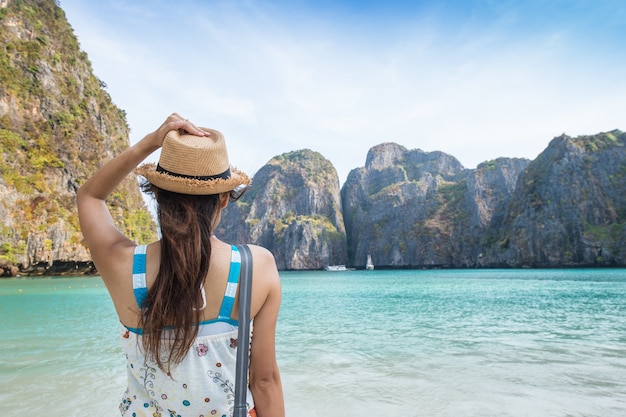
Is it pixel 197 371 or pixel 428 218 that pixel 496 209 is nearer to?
pixel 428 218

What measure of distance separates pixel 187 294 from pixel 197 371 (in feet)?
0.87

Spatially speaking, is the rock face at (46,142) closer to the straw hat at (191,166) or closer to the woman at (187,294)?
the woman at (187,294)

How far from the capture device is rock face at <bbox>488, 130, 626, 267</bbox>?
7706cm

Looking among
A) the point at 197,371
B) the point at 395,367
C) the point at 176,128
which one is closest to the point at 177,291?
the point at 197,371

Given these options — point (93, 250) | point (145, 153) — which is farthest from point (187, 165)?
point (93, 250)

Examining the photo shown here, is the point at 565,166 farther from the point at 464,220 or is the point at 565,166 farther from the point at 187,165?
the point at 187,165

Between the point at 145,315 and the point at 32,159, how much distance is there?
4179 centimetres

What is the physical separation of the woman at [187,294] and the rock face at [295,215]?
410 feet

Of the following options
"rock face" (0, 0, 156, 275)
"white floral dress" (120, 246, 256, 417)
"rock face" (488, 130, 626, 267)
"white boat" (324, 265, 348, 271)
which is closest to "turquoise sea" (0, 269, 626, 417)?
"white floral dress" (120, 246, 256, 417)

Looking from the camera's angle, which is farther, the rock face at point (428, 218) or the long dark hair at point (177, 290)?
the rock face at point (428, 218)

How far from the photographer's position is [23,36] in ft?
132

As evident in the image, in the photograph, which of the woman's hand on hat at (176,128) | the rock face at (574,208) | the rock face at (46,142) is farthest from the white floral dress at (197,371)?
the rock face at (574,208)

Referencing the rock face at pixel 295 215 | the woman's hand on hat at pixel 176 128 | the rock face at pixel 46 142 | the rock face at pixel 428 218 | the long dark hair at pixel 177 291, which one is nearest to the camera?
the long dark hair at pixel 177 291

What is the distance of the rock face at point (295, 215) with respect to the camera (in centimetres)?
12838
